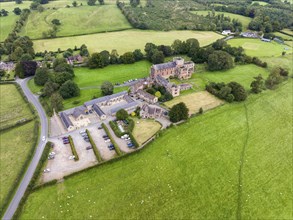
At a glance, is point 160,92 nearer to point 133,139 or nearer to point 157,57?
point 133,139

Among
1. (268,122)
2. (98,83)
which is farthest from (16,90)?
(268,122)

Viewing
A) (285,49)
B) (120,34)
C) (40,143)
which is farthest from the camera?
(120,34)

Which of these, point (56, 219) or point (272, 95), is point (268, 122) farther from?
point (56, 219)

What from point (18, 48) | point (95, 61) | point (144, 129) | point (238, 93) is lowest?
point (144, 129)

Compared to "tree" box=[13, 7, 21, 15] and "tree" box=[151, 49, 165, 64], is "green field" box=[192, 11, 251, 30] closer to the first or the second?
"tree" box=[151, 49, 165, 64]

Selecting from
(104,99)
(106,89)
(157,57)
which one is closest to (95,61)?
(157,57)

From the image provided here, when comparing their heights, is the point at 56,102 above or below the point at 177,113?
below

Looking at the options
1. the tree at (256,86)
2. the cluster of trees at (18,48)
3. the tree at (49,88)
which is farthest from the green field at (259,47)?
the cluster of trees at (18,48)

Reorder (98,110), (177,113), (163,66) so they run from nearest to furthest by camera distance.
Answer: (177,113) → (98,110) → (163,66)
